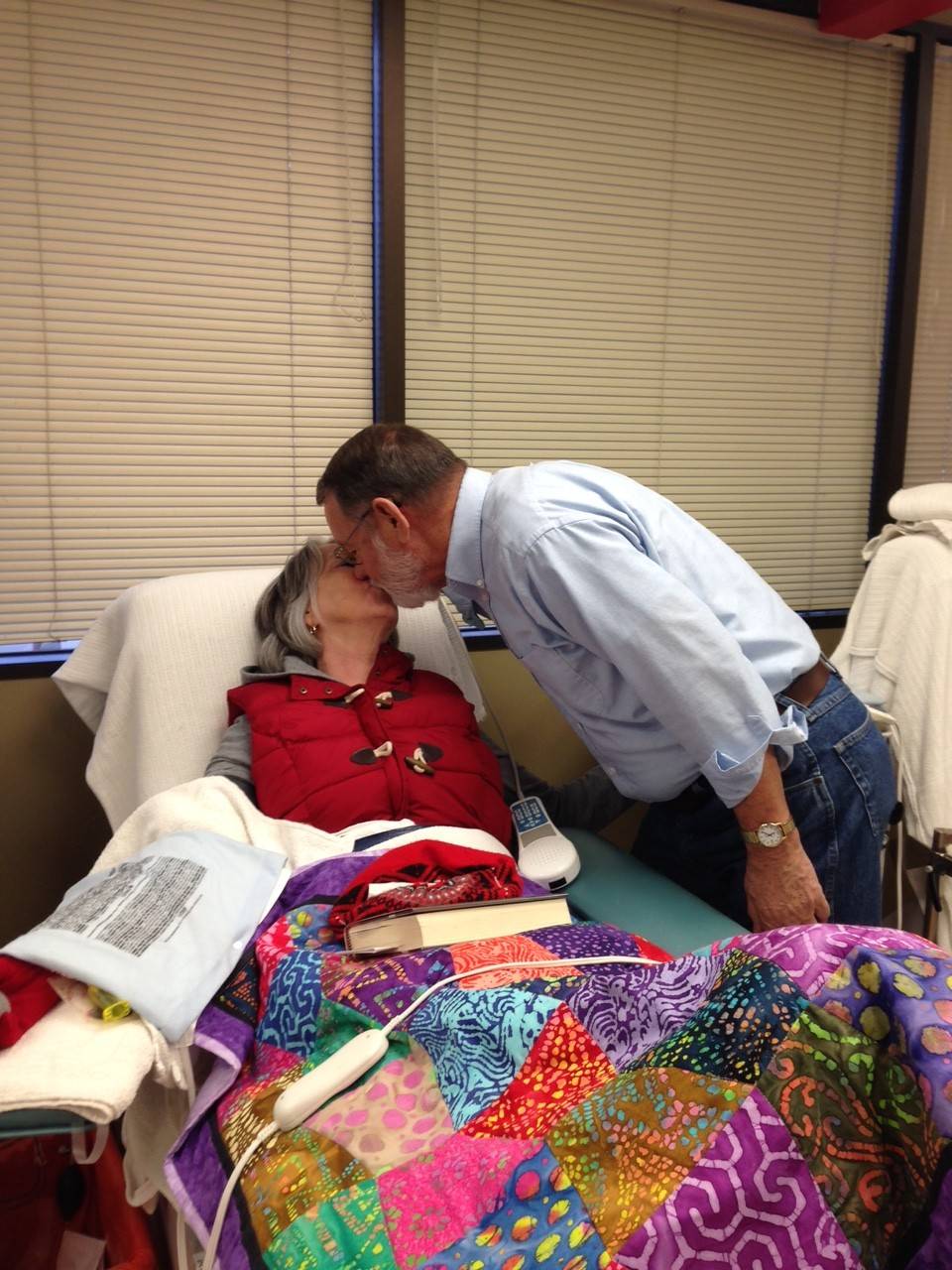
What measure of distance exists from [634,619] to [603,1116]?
0.67 meters

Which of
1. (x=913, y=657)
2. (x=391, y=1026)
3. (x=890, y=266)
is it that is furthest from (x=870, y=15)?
(x=391, y=1026)

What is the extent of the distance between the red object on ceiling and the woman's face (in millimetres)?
1936

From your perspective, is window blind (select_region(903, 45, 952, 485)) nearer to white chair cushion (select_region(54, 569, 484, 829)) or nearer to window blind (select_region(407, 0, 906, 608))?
window blind (select_region(407, 0, 906, 608))

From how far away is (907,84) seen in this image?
2.69 metres

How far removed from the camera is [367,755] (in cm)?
172

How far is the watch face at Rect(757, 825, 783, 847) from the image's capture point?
1.45 meters

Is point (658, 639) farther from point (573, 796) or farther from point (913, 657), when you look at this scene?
point (913, 657)

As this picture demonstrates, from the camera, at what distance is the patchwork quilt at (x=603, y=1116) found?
70 cm

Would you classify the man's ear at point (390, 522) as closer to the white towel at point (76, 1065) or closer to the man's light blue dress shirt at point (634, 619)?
the man's light blue dress shirt at point (634, 619)

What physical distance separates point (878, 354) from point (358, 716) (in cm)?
202

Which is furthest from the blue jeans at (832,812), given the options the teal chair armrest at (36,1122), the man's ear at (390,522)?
the teal chair armrest at (36,1122)

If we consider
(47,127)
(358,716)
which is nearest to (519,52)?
(47,127)

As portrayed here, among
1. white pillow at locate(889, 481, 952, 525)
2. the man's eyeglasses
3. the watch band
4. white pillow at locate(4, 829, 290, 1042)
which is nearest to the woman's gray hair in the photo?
the man's eyeglasses

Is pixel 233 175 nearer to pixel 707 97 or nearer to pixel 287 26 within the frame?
pixel 287 26
